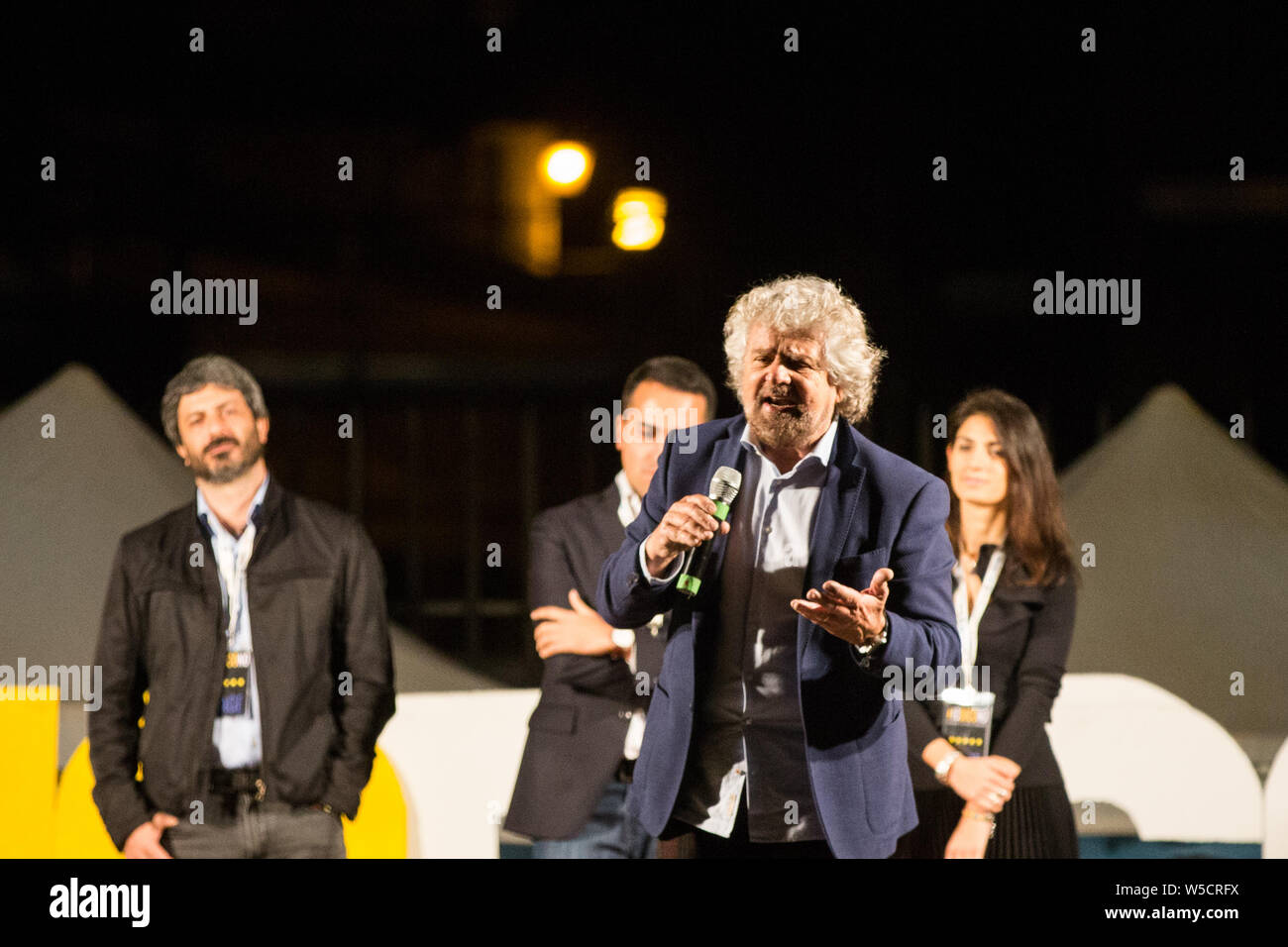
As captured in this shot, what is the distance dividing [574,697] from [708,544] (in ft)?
3.35

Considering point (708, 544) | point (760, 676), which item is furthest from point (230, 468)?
point (760, 676)

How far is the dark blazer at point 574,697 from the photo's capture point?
12.6 feet

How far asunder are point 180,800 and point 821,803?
2.05 meters

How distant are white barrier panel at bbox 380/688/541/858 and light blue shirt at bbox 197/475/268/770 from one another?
1.40 ft

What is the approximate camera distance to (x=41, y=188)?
415cm

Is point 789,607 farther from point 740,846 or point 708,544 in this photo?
point 740,846

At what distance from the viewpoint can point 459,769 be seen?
405 cm

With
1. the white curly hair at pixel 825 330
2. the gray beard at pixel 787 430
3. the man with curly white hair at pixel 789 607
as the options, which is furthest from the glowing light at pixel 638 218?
the gray beard at pixel 787 430

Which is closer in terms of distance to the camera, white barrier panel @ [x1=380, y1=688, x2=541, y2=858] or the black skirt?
the black skirt

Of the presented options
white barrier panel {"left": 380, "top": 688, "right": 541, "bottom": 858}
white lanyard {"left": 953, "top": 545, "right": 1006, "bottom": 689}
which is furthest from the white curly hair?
white barrier panel {"left": 380, "top": 688, "right": 541, "bottom": 858}

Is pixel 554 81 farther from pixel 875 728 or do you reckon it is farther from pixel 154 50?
pixel 875 728

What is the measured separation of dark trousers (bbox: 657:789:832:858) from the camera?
A: 3.06 meters

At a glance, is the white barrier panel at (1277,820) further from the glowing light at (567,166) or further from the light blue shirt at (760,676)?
A: the glowing light at (567,166)

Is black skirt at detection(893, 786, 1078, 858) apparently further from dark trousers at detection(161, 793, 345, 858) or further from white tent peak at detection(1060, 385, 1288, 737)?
dark trousers at detection(161, 793, 345, 858)
